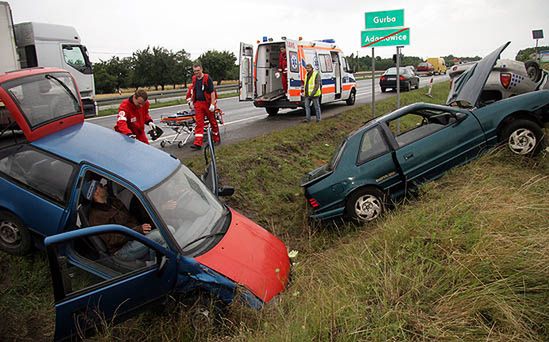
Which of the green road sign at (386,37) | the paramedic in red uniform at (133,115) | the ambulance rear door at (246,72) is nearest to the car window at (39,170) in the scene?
the paramedic in red uniform at (133,115)

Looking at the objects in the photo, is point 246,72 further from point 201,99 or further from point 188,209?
point 188,209

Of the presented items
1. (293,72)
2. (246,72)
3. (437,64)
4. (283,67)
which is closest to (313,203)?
(293,72)

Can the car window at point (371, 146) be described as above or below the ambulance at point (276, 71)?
below

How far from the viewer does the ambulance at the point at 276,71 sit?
521 inches

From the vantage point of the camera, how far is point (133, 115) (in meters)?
6.75

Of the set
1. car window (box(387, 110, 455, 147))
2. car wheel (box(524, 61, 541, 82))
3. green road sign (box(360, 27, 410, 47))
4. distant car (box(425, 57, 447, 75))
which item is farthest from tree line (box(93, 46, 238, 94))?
car window (box(387, 110, 455, 147))

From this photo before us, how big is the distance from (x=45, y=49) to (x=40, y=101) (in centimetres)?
1237

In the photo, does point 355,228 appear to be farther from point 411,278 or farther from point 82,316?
point 82,316

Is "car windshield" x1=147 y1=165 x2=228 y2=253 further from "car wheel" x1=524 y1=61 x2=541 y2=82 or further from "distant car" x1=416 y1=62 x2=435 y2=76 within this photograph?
"distant car" x1=416 y1=62 x2=435 y2=76

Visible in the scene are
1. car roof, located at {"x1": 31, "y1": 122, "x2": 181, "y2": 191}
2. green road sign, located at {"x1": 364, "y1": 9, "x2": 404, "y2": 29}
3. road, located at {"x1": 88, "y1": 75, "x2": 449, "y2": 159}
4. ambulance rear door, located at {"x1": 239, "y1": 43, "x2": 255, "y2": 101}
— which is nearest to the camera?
car roof, located at {"x1": 31, "y1": 122, "x2": 181, "y2": 191}

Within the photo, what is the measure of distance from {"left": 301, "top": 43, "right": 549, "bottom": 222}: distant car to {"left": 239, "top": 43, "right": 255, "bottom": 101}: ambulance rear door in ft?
26.8

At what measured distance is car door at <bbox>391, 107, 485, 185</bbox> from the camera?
5914mm

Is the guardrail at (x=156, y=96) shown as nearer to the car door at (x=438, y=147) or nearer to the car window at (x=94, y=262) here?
the car door at (x=438, y=147)

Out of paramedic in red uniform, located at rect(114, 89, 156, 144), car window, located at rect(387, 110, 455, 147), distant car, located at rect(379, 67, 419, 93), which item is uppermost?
distant car, located at rect(379, 67, 419, 93)
